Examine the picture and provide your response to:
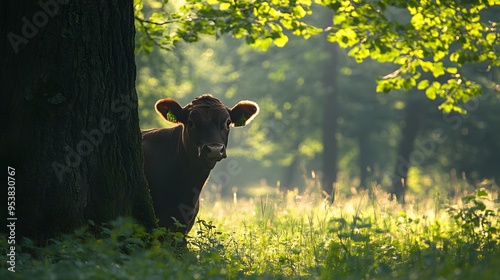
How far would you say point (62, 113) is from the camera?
20.6 ft

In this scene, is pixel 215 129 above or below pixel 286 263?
above

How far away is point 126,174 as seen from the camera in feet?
22.1

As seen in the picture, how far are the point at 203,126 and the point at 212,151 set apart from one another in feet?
1.70

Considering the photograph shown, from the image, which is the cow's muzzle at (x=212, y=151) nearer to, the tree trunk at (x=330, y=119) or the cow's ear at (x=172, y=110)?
the cow's ear at (x=172, y=110)

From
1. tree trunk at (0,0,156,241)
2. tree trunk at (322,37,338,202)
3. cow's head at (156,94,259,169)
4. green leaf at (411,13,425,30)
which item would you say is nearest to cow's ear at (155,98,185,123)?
cow's head at (156,94,259,169)

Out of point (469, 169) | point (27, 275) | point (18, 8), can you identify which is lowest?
point (469, 169)

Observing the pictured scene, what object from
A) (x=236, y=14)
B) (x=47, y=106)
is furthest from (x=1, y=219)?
(x=236, y=14)

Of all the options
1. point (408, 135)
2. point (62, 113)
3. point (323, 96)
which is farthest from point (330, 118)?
point (62, 113)

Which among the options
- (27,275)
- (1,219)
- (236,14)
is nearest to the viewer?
(27,275)

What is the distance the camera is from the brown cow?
26.9ft

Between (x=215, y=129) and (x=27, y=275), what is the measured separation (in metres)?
4.09

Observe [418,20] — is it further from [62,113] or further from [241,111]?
[62,113]

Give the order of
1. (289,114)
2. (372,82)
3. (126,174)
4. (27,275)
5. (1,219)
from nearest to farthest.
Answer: (27,275), (1,219), (126,174), (372,82), (289,114)

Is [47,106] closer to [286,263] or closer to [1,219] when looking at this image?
[1,219]
